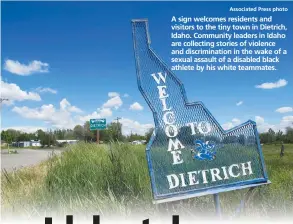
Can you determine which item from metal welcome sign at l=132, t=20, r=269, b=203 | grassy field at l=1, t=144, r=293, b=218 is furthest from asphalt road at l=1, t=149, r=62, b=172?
metal welcome sign at l=132, t=20, r=269, b=203

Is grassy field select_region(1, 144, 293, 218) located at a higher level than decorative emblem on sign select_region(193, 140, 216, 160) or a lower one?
lower

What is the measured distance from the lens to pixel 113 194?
5090mm

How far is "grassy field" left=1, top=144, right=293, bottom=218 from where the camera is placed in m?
4.68

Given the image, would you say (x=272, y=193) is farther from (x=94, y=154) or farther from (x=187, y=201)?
(x=94, y=154)

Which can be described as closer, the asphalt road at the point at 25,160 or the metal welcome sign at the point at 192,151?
the metal welcome sign at the point at 192,151

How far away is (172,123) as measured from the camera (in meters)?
4.43

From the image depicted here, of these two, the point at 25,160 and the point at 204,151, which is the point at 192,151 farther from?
the point at 25,160

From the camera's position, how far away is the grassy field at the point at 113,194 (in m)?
4.68

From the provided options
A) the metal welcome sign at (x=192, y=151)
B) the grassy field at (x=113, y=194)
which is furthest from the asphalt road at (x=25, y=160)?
the metal welcome sign at (x=192, y=151)

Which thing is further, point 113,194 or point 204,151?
point 113,194

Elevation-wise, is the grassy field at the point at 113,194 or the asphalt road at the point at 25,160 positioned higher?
the asphalt road at the point at 25,160

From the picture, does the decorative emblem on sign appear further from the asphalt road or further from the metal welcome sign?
the asphalt road

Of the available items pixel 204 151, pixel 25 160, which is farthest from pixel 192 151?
pixel 25 160

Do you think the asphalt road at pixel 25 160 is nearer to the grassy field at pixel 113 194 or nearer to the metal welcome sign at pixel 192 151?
the grassy field at pixel 113 194
